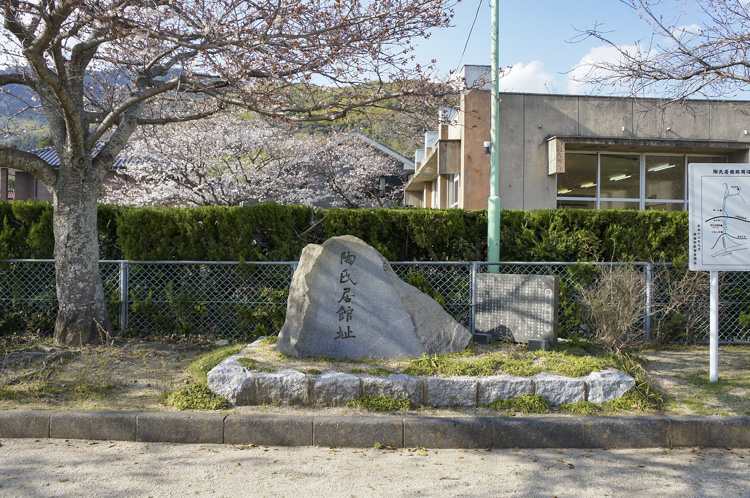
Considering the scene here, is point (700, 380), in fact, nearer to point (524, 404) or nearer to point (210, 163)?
point (524, 404)

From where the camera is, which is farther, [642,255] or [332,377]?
[642,255]

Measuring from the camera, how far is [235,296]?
7516mm

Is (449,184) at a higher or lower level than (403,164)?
lower

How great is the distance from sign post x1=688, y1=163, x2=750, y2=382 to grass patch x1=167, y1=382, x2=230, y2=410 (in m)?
5.15

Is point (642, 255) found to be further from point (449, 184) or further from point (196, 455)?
point (449, 184)

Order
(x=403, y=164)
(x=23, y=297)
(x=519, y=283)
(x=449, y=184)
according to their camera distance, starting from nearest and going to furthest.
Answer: (x=519, y=283), (x=23, y=297), (x=449, y=184), (x=403, y=164)

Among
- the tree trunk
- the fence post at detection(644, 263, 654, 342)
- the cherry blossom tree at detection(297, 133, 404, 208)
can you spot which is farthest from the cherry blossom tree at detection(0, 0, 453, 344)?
the cherry blossom tree at detection(297, 133, 404, 208)

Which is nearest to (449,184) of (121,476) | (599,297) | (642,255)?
(642,255)

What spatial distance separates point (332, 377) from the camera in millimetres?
4938

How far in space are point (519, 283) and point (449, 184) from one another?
38.7ft

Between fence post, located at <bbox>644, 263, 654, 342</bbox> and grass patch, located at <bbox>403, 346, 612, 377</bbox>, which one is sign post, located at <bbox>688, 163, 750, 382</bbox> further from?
grass patch, located at <bbox>403, 346, 612, 377</bbox>

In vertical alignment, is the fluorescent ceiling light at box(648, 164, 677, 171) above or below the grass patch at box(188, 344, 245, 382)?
above

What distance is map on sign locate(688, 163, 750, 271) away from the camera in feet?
18.3

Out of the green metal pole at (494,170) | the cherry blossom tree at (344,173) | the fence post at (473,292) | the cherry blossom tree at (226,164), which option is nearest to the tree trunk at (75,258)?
the fence post at (473,292)
